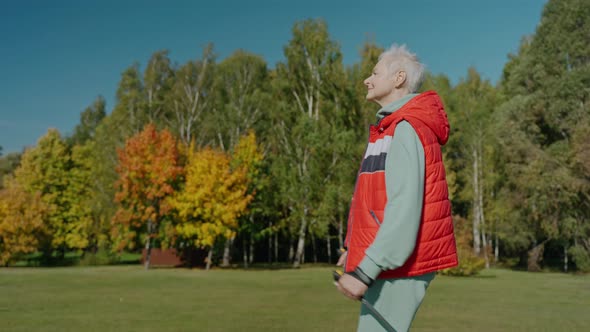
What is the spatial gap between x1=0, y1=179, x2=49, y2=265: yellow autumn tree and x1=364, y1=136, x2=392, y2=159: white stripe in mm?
38624

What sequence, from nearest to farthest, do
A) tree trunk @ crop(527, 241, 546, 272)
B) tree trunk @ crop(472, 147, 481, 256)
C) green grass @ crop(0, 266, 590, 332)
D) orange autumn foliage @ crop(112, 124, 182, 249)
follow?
green grass @ crop(0, 266, 590, 332)
orange autumn foliage @ crop(112, 124, 182, 249)
tree trunk @ crop(527, 241, 546, 272)
tree trunk @ crop(472, 147, 481, 256)

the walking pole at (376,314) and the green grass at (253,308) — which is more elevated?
the walking pole at (376,314)

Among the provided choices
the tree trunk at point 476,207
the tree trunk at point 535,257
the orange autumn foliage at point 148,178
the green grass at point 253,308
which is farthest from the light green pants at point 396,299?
the tree trunk at point 476,207

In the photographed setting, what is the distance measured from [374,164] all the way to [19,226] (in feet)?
128

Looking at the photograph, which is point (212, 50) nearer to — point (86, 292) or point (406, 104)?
point (86, 292)

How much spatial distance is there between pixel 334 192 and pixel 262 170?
21.5 feet

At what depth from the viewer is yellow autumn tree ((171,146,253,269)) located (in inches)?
1334

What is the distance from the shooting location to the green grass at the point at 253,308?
11.0 metres

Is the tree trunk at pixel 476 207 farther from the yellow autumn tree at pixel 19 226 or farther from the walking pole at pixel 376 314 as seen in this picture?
the walking pole at pixel 376 314

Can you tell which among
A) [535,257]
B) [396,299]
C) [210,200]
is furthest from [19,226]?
[396,299]

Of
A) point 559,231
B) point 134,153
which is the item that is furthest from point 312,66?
point 559,231

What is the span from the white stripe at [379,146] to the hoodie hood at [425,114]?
0.28 ft

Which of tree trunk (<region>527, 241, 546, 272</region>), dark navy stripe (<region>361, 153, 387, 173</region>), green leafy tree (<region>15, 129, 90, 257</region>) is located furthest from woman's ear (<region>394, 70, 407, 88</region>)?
green leafy tree (<region>15, 129, 90, 257</region>)

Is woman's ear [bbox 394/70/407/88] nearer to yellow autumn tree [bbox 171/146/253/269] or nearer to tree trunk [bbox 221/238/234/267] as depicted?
yellow autumn tree [bbox 171/146/253/269]
